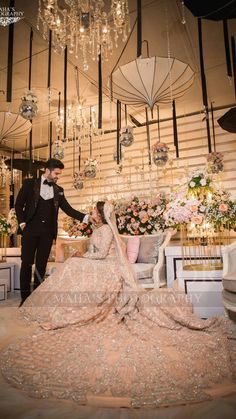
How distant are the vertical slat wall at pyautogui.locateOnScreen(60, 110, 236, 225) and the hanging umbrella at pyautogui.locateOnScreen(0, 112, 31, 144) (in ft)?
9.58

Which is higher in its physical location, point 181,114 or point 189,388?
point 181,114

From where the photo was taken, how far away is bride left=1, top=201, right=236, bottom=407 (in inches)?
63.2

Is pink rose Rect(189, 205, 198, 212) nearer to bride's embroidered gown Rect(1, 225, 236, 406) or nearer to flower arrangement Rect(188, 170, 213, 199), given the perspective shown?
flower arrangement Rect(188, 170, 213, 199)

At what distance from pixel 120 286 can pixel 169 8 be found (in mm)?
3728

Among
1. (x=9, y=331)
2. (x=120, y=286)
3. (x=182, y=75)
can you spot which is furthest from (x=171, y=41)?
(x=9, y=331)

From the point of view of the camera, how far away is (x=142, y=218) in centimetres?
511

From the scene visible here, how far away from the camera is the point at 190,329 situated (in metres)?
2.63

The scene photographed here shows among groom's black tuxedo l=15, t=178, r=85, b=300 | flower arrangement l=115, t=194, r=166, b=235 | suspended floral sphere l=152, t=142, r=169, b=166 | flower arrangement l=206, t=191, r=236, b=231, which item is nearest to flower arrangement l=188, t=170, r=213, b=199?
flower arrangement l=206, t=191, r=236, b=231

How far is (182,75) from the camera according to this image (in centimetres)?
339

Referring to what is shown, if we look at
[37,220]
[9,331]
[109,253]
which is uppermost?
[37,220]

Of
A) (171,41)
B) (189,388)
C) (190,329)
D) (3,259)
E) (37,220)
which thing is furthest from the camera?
(3,259)

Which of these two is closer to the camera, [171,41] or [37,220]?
[37,220]

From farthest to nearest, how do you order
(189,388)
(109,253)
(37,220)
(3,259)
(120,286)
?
(3,259), (37,220), (109,253), (120,286), (189,388)

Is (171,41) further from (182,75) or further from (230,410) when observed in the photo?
(230,410)
